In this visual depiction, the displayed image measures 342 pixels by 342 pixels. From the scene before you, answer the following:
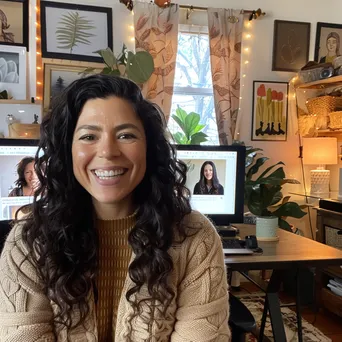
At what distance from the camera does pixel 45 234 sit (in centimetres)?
88

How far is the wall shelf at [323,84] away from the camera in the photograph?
9.02 ft

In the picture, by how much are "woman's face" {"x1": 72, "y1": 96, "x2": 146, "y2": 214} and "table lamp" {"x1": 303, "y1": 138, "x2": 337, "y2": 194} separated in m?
2.34

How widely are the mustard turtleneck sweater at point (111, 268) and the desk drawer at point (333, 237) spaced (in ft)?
6.41

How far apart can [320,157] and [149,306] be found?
2358 millimetres

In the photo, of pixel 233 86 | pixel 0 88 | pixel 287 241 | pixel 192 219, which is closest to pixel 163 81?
pixel 233 86

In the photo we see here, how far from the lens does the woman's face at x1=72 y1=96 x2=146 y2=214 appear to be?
819 mm

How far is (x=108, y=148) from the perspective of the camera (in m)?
0.81

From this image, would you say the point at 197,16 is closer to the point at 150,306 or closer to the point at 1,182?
the point at 1,182

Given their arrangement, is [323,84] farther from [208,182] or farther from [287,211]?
[208,182]

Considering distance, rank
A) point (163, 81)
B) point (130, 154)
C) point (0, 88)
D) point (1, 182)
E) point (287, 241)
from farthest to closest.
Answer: point (163, 81) → point (0, 88) → point (287, 241) → point (1, 182) → point (130, 154)

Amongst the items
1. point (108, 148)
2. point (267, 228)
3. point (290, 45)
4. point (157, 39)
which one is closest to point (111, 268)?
point (108, 148)

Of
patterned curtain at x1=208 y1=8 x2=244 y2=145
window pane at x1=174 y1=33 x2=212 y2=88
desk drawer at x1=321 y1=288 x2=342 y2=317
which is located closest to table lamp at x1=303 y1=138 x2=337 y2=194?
patterned curtain at x1=208 y1=8 x2=244 y2=145

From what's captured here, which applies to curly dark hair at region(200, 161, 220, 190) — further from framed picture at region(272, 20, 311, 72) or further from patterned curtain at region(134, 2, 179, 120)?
framed picture at region(272, 20, 311, 72)

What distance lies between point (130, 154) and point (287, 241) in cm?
102
